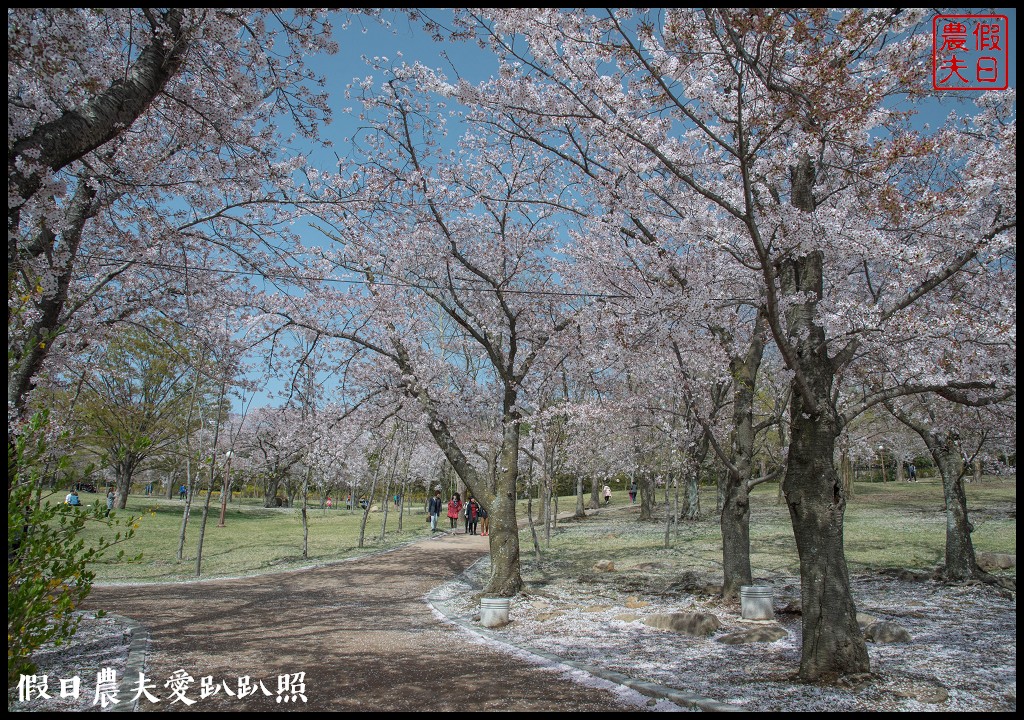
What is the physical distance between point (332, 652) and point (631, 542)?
1202 centimetres

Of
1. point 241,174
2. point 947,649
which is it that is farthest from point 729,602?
point 241,174

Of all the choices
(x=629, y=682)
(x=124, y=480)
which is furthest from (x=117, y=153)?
(x=124, y=480)

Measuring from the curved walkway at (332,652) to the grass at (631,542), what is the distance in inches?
57.9

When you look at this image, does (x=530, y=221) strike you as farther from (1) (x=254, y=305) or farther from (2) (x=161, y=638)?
(2) (x=161, y=638)

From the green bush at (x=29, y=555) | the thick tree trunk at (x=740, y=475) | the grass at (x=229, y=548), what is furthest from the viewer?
the grass at (x=229, y=548)

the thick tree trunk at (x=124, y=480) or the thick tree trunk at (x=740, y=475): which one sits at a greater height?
the thick tree trunk at (x=740, y=475)

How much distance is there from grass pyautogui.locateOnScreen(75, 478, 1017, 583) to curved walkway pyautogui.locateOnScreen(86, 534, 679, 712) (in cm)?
147

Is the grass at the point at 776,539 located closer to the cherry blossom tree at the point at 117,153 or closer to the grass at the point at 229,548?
the grass at the point at 229,548

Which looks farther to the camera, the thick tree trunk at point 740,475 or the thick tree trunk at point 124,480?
the thick tree trunk at point 124,480

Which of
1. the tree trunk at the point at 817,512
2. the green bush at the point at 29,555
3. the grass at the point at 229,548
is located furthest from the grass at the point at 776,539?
the green bush at the point at 29,555

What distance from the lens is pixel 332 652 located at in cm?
546

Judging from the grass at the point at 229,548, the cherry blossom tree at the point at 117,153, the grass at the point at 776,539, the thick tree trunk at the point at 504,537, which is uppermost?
the cherry blossom tree at the point at 117,153

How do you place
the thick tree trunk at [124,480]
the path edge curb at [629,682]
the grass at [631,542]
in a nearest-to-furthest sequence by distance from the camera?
1. the path edge curb at [629,682]
2. the grass at [631,542]
3. the thick tree trunk at [124,480]

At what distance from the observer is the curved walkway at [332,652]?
13.4 feet
